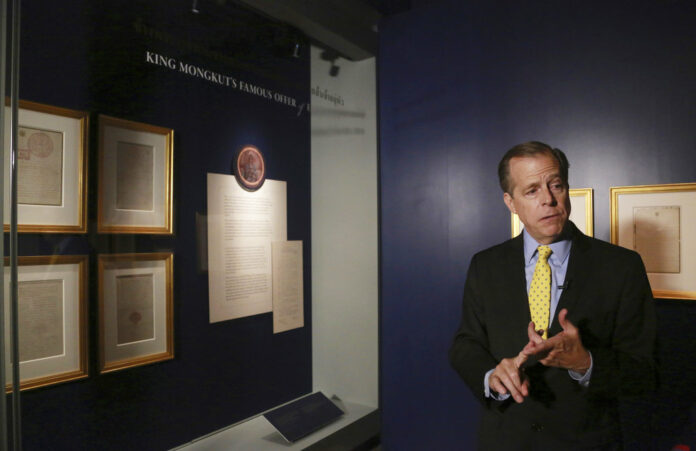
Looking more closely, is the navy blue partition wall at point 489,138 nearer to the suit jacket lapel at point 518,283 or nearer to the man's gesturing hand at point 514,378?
the suit jacket lapel at point 518,283

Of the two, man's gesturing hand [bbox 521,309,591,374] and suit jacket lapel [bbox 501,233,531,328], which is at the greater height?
suit jacket lapel [bbox 501,233,531,328]

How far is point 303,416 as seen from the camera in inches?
133

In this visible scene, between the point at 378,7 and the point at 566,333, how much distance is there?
2.68m

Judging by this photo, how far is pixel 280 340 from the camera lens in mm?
3732

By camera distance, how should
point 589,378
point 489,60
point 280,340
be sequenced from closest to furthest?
point 589,378 → point 489,60 → point 280,340

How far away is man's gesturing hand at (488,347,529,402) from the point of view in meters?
1.68

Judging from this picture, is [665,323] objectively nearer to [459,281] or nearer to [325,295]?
[459,281]

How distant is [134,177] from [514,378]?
2149 mm

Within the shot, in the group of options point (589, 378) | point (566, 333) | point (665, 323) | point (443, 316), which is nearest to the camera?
point (566, 333)

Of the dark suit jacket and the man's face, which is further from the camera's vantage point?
the man's face

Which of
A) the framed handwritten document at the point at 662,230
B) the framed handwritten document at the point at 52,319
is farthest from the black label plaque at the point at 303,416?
the framed handwritten document at the point at 662,230

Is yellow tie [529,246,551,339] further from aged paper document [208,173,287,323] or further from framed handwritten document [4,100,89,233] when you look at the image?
framed handwritten document [4,100,89,233]

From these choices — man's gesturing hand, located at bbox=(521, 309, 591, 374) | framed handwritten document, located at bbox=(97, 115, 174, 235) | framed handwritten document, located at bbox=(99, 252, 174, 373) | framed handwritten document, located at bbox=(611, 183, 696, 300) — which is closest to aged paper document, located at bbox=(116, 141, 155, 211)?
framed handwritten document, located at bbox=(97, 115, 174, 235)

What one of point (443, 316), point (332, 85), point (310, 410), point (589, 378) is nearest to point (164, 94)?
point (332, 85)
